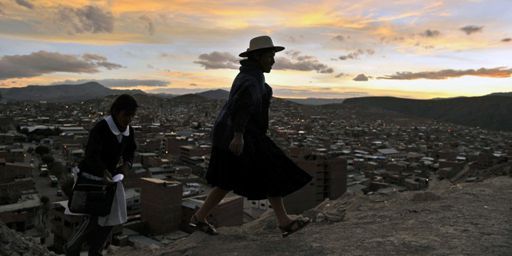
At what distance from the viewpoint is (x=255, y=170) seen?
2.79 m

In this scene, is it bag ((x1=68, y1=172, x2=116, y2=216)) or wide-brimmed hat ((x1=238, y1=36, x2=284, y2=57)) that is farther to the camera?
wide-brimmed hat ((x1=238, y1=36, x2=284, y2=57))

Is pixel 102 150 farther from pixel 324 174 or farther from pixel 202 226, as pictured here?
pixel 324 174

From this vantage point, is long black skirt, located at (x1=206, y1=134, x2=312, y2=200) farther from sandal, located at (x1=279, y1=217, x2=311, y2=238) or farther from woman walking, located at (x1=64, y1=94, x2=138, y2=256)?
woman walking, located at (x1=64, y1=94, x2=138, y2=256)

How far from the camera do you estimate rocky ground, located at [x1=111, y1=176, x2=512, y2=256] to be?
9.11ft

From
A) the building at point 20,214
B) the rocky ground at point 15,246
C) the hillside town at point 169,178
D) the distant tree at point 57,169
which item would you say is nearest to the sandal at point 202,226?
the rocky ground at point 15,246

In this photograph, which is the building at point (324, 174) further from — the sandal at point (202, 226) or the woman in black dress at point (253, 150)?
the woman in black dress at point (253, 150)

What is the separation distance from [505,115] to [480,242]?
345ft

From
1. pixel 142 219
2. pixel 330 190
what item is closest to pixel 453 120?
pixel 330 190

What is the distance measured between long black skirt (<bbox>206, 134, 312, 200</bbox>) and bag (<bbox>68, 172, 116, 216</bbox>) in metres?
0.71

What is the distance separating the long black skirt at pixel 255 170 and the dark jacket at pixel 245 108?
0.25 ft

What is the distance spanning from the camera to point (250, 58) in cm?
284

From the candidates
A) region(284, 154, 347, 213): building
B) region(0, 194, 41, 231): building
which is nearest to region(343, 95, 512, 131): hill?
region(284, 154, 347, 213): building

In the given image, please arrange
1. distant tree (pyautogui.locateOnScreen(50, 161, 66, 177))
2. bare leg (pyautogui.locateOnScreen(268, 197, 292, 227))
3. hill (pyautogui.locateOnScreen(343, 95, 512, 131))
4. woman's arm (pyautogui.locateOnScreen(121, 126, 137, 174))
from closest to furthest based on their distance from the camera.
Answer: woman's arm (pyautogui.locateOnScreen(121, 126, 137, 174)) < bare leg (pyautogui.locateOnScreen(268, 197, 292, 227)) < distant tree (pyautogui.locateOnScreen(50, 161, 66, 177)) < hill (pyautogui.locateOnScreen(343, 95, 512, 131))

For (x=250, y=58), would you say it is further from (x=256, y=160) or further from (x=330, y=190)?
(x=330, y=190)
